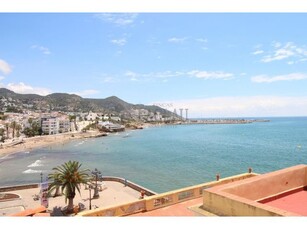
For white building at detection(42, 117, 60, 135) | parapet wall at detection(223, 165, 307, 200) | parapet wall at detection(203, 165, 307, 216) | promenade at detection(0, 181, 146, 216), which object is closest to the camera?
parapet wall at detection(203, 165, 307, 216)

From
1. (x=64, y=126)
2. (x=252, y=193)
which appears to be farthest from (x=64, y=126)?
(x=252, y=193)

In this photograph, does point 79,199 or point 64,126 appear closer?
point 79,199

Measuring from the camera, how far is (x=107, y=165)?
55.5 m

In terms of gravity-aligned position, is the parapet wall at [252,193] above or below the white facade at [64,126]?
above

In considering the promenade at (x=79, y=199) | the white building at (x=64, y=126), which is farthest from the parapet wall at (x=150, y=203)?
the white building at (x=64, y=126)

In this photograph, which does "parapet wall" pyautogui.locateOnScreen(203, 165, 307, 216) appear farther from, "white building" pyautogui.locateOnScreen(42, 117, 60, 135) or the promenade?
"white building" pyautogui.locateOnScreen(42, 117, 60, 135)

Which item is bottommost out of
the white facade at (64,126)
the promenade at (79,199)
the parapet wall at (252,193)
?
the promenade at (79,199)

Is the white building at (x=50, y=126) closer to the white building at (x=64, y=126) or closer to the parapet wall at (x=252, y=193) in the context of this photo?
the white building at (x=64, y=126)

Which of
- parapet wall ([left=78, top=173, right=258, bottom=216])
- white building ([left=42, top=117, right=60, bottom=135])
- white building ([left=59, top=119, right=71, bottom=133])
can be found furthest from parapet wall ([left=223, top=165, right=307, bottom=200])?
white building ([left=59, top=119, right=71, bottom=133])

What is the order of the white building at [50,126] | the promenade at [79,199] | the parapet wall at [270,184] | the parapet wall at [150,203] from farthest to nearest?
1. the white building at [50,126]
2. the promenade at [79,199]
3. the parapet wall at [150,203]
4. the parapet wall at [270,184]

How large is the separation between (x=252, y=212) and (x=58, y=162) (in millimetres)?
58942

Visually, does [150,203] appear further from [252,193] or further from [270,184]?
[270,184]
